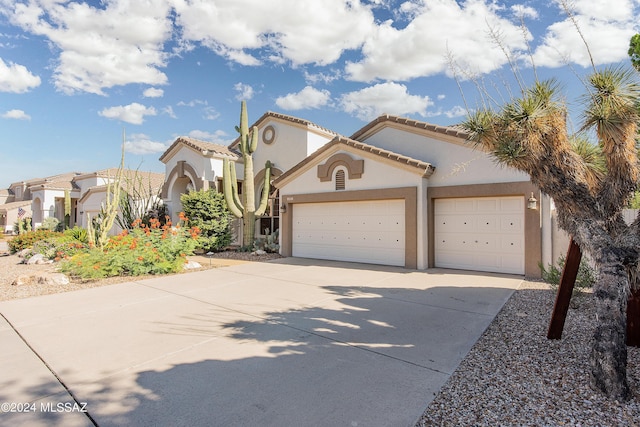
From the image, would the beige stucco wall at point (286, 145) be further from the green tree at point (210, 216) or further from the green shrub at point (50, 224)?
the green shrub at point (50, 224)

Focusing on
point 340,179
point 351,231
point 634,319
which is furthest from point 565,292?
point 340,179

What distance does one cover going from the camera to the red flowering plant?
1007 cm

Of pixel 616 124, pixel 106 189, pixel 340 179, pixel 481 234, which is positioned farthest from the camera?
pixel 106 189

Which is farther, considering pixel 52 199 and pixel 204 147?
pixel 52 199

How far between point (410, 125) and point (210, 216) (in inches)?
424

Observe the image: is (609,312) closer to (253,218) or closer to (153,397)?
(153,397)

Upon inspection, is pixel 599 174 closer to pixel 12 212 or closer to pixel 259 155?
pixel 259 155

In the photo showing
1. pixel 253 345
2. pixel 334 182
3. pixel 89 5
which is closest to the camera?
pixel 253 345

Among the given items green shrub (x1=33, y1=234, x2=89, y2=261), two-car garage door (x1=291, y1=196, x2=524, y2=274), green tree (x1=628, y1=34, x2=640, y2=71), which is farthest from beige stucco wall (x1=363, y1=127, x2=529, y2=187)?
green shrub (x1=33, y1=234, x2=89, y2=261)

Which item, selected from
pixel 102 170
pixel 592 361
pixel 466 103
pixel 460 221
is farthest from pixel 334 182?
pixel 102 170

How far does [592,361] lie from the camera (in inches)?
142

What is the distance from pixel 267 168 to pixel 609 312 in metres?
16.1

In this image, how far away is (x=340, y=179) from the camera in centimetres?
1385

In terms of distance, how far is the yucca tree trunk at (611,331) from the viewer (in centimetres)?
339
